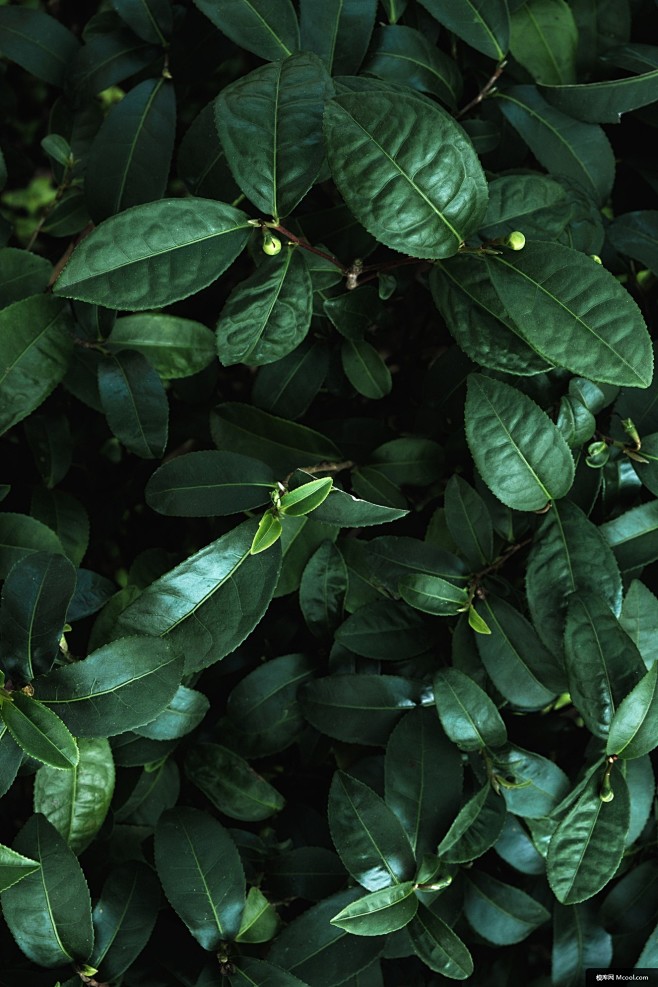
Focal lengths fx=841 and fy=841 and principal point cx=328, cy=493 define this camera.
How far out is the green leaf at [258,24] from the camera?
3.36 feet

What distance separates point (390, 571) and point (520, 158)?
642 mm

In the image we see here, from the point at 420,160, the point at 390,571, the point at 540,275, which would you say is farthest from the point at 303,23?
the point at 390,571

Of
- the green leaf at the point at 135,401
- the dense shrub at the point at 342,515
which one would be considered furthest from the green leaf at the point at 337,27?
the green leaf at the point at 135,401

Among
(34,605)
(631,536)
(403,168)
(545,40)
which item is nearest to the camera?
(403,168)

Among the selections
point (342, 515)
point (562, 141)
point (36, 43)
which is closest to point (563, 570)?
point (342, 515)

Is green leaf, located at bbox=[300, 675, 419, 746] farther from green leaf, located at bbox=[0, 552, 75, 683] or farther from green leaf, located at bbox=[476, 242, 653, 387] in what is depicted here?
green leaf, located at bbox=[476, 242, 653, 387]

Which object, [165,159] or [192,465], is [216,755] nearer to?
[192,465]

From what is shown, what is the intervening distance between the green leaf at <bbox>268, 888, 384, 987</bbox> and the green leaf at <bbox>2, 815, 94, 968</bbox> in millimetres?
240

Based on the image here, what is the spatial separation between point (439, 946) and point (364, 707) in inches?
11.5

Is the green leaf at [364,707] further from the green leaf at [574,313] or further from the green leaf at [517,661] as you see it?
the green leaf at [574,313]

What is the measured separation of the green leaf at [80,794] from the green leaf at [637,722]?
24.3 inches

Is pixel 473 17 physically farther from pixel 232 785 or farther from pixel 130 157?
pixel 232 785

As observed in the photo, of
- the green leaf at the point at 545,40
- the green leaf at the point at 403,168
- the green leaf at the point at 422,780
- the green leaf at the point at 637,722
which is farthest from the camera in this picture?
the green leaf at the point at 545,40

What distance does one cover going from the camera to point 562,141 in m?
1.16
